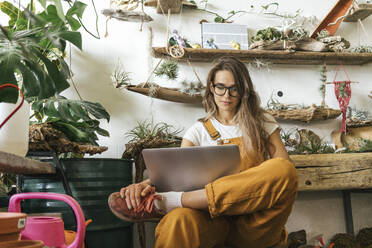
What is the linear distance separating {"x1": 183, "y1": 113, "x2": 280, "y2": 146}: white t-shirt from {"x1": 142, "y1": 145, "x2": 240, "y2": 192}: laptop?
552mm

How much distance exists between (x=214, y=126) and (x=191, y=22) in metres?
1.02

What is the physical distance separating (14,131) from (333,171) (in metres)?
1.79

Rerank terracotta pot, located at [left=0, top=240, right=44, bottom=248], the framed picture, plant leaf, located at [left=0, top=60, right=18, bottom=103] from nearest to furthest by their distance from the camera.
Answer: terracotta pot, located at [left=0, top=240, right=44, bottom=248] < plant leaf, located at [left=0, top=60, right=18, bottom=103] < the framed picture

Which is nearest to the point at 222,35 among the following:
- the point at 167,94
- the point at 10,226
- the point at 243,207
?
the point at 167,94

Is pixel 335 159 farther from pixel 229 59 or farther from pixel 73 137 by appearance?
pixel 73 137

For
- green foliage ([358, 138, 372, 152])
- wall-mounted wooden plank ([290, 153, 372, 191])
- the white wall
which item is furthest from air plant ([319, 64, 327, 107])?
wall-mounted wooden plank ([290, 153, 372, 191])

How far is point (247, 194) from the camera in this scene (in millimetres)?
1169

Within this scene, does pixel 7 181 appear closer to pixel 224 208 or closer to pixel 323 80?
pixel 224 208

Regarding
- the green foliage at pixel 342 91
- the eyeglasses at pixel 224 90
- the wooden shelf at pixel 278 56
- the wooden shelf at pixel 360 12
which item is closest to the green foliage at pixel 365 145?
the green foliage at pixel 342 91

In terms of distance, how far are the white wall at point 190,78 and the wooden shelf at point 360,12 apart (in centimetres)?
8

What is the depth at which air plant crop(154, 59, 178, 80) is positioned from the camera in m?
2.29

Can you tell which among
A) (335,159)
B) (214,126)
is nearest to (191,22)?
(214,126)

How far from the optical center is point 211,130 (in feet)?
5.98

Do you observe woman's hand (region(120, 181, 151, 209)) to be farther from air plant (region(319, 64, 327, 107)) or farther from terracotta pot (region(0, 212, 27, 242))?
air plant (region(319, 64, 327, 107))
